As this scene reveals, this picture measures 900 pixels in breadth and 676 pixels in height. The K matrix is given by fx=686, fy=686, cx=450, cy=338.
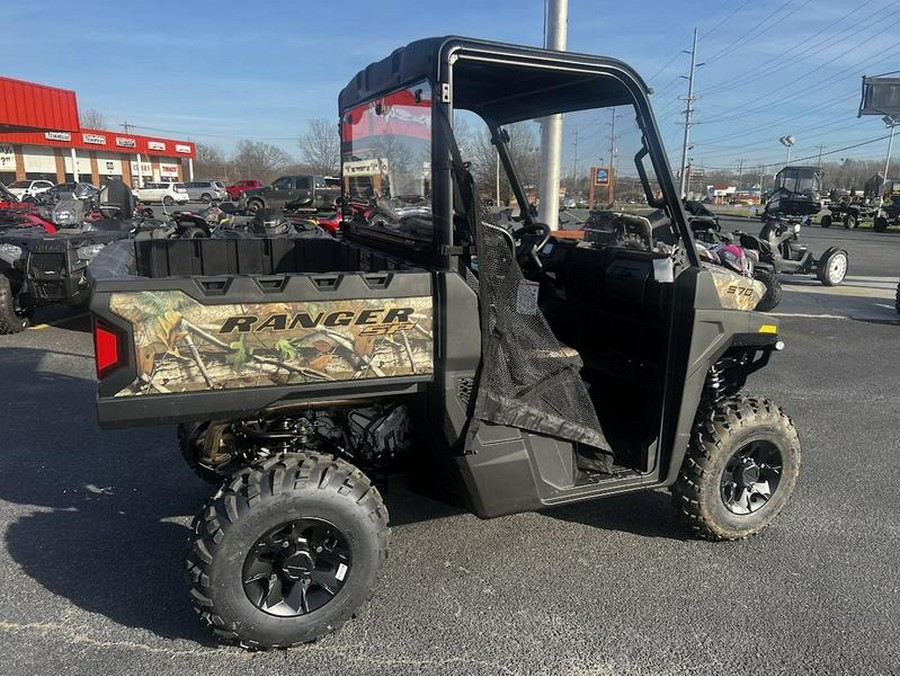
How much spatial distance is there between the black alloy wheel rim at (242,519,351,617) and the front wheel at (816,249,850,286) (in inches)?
514

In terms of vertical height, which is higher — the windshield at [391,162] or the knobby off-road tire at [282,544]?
the windshield at [391,162]

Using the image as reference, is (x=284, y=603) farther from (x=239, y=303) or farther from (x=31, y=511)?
(x=31, y=511)

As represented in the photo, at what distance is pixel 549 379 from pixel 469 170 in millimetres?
932

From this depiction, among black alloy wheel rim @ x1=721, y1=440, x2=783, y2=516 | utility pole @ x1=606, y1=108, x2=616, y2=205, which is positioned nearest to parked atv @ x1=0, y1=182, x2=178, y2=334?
utility pole @ x1=606, y1=108, x2=616, y2=205

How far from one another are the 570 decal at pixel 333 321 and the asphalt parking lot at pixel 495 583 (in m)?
1.28

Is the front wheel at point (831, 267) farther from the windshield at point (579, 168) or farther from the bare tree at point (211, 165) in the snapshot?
the bare tree at point (211, 165)

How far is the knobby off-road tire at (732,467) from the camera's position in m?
3.35

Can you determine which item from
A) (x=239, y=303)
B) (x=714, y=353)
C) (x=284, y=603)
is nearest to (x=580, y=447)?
(x=714, y=353)

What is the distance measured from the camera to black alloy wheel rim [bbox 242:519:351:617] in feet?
8.77

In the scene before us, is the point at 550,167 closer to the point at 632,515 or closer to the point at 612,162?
the point at 612,162

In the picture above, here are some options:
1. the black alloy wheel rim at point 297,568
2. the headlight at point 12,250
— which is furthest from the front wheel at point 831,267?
the headlight at point 12,250

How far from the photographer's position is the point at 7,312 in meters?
7.87

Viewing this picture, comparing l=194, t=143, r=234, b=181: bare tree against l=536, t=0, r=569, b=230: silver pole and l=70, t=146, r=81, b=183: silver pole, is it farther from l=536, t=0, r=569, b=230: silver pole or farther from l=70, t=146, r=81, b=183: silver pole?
l=536, t=0, r=569, b=230: silver pole

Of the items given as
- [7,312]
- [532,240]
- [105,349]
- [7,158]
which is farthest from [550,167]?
[7,158]
